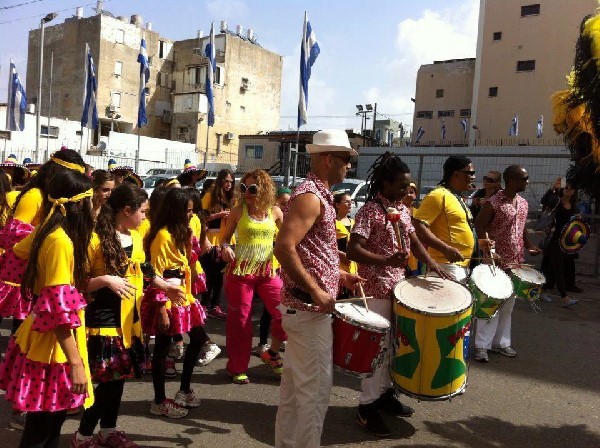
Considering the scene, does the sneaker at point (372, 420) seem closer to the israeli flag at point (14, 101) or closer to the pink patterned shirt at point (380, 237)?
the pink patterned shirt at point (380, 237)

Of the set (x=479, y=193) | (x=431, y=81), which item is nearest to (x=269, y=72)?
(x=431, y=81)

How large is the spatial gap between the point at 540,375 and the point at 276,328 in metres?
2.53

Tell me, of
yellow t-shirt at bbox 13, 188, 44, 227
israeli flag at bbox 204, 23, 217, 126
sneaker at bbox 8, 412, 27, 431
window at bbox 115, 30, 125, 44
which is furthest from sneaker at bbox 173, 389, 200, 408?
window at bbox 115, 30, 125, 44

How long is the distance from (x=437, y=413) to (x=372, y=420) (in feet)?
2.28

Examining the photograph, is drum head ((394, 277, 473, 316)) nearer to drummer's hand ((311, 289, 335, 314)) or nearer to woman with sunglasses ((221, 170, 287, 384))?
drummer's hand ((311, 289, 335, 314))

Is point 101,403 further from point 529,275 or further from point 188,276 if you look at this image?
point 529,275

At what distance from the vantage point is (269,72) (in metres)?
54.5

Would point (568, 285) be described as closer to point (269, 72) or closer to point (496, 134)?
point (496, 134)

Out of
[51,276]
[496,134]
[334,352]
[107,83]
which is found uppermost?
[107,83]

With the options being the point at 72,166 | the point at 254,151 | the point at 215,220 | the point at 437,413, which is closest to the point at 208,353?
the point at 215,220

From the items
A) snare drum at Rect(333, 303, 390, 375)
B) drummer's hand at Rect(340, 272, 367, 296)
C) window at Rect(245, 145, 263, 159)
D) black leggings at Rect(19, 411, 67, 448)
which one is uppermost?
window at Rect(245, 145, 263, 159)

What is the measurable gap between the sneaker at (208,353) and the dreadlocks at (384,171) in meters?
2.30

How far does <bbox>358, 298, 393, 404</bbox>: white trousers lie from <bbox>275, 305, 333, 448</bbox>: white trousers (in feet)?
2.41

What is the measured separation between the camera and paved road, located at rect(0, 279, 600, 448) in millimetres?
3766
